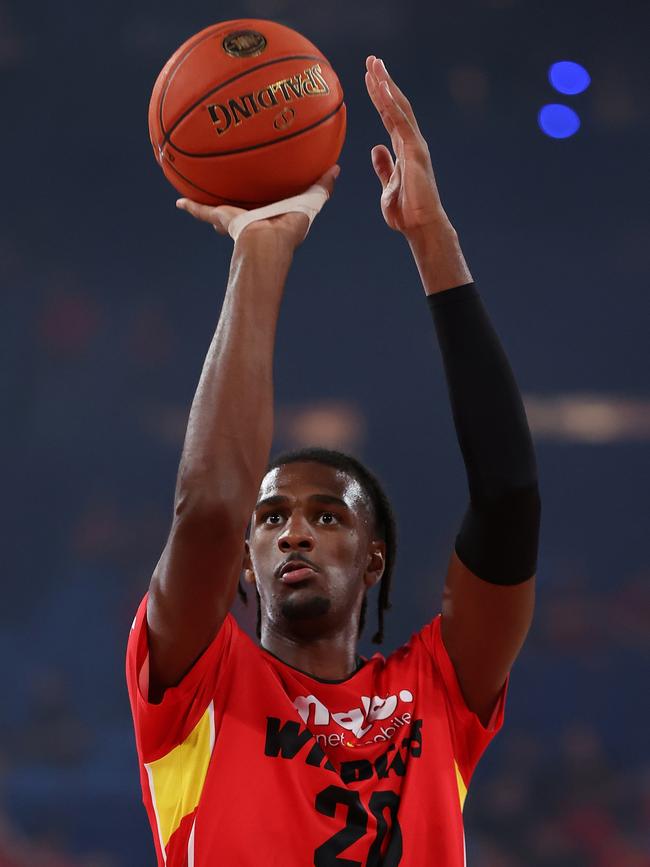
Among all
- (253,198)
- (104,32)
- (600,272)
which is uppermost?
(104,32)

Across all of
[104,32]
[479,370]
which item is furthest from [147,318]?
[479,370]

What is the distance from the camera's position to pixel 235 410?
1.52m

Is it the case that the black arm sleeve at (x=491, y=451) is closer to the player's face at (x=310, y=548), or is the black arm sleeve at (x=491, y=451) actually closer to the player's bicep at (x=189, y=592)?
the player's face at (x=310, y=548)

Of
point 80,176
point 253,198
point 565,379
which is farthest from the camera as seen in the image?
point 80,176

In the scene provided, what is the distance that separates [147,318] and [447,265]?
10.2 feet

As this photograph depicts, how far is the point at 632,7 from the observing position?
17.3 ft

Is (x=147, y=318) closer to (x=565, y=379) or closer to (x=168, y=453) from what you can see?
(x=168, y=453)

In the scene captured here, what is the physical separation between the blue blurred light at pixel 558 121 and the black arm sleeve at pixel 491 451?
11.6ft

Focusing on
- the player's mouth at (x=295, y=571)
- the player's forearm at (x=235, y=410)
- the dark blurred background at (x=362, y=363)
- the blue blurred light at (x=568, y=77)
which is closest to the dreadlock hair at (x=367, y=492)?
the player's mouth at (x=295, y=571)

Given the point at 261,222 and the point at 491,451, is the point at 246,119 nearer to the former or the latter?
the point at 261,222

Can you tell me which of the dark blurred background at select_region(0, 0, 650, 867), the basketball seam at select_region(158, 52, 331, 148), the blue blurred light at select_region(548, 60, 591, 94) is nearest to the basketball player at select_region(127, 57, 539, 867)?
the basketball seam at select_region(158, 52, 331, 148)

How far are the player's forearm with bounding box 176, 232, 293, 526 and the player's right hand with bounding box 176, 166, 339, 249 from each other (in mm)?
113

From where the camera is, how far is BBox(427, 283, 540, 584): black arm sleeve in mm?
1856

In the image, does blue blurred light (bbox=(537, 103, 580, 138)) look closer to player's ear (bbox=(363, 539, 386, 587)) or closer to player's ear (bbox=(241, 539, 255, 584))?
player's ear (bbox=(363, 539, 386, 587))
